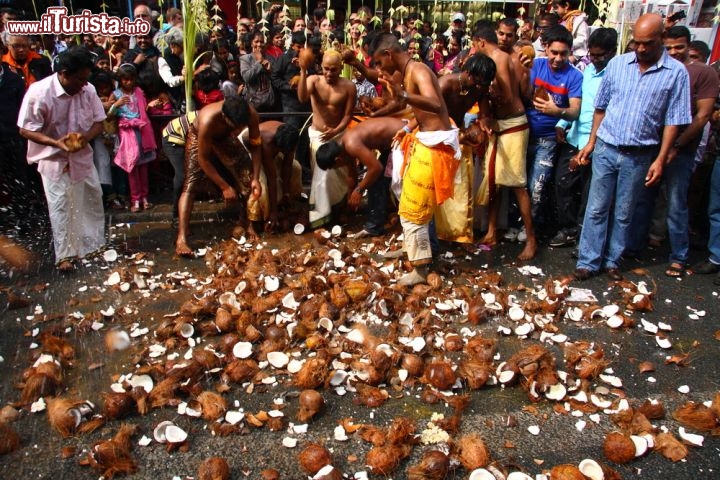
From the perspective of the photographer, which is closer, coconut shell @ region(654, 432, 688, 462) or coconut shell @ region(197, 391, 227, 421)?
coconut shell @ region(654, 432, 688, 462)

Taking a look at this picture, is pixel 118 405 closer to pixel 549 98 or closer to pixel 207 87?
pixel 207 87

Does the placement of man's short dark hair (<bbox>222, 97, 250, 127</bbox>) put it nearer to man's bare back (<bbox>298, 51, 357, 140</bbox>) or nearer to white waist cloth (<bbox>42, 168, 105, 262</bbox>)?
man's bare back (<bbox>298, 51, 357, 140</bbox>)

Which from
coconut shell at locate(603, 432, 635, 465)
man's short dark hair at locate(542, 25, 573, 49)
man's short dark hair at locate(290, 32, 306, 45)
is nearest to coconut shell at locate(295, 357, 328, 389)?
coconut shell at locate(603, 432, 635, 465)

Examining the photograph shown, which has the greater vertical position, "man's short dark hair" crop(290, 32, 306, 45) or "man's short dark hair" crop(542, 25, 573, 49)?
"man's short dark hair" crop(542, 25, 573, 49)

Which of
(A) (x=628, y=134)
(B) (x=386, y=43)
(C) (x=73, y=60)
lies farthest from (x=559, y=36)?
(C) (x=73, y=60)

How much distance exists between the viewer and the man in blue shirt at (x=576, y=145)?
4453 mm

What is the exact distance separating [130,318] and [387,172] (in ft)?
8.33

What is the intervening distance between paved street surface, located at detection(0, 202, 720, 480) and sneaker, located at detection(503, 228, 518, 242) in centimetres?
11

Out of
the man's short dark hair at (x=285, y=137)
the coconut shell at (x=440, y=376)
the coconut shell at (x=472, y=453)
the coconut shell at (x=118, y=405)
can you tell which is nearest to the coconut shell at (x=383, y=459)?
the coconut shell at (x=472, y=453)

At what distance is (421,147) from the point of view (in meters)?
3.89

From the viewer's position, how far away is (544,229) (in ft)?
17.2

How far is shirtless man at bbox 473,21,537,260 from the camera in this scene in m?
4.45

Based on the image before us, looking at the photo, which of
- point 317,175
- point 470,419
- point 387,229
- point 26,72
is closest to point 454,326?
point 470,419

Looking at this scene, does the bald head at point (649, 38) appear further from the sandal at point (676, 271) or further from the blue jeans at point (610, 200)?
the sandal at point (676, 271)
